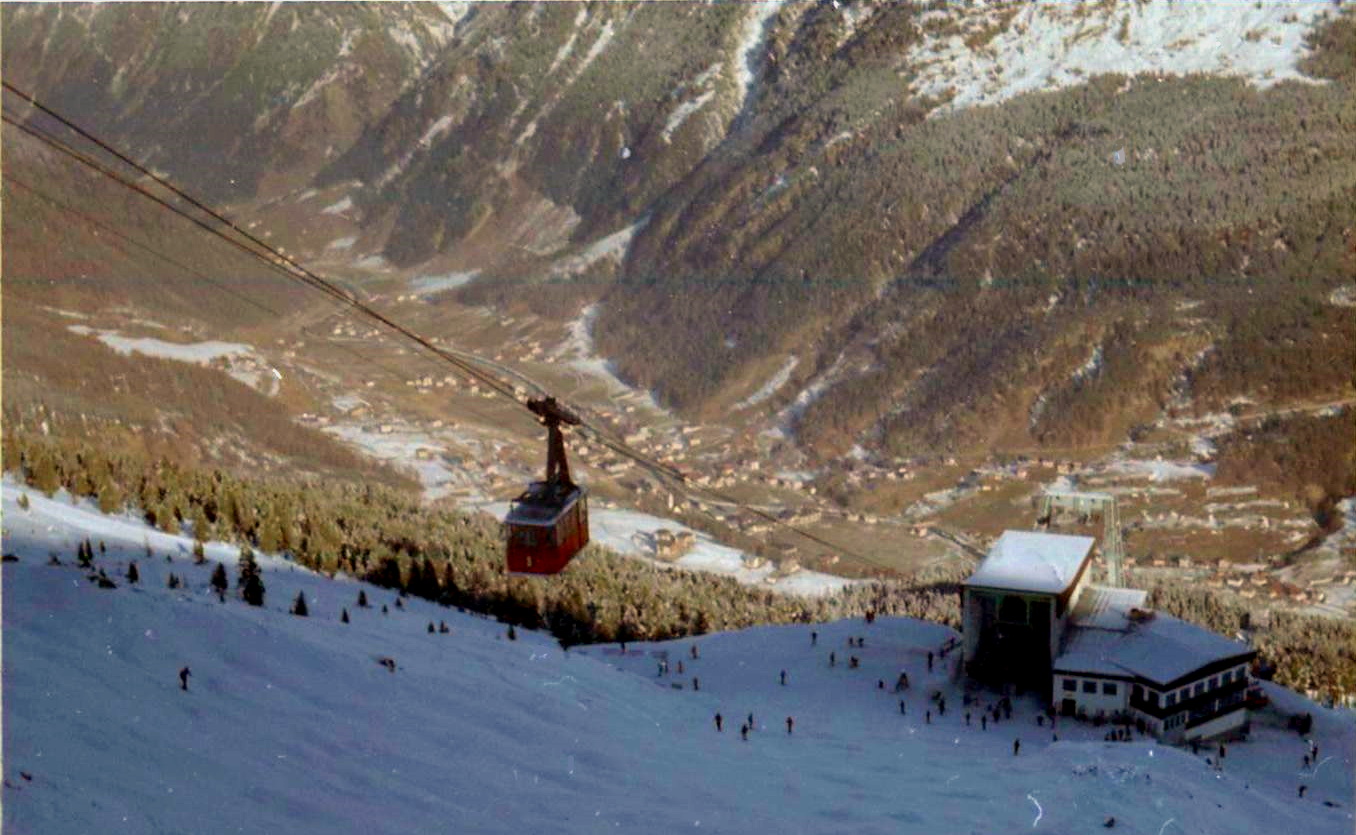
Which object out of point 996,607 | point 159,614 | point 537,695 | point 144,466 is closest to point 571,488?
point 537,695

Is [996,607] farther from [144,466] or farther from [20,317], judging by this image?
[20,317]

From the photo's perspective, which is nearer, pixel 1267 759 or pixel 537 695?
pixel 537 695

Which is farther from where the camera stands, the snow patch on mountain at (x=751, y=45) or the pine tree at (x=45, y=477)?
the snow patch on mountain at (x=751, y=45)

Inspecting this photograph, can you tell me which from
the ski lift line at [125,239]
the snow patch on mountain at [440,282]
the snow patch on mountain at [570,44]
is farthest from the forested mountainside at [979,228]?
the snow patch on mountain at [570,44]

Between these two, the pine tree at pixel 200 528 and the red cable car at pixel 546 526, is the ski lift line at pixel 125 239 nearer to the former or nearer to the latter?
the pine tree at pixel 200 528

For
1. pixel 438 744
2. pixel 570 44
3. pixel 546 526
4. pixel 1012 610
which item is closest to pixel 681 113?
pixel 570 44

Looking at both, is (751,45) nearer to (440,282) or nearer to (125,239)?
(440,282)
